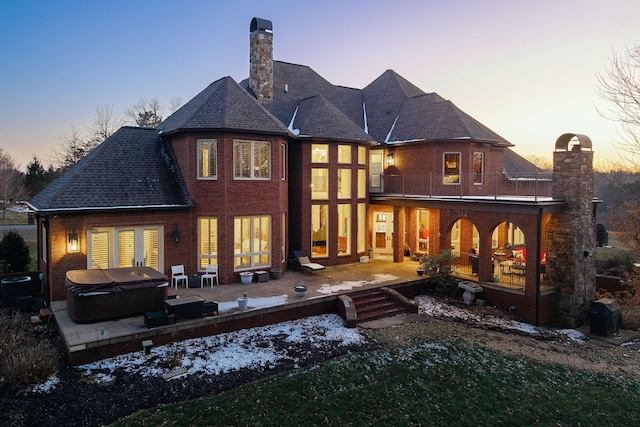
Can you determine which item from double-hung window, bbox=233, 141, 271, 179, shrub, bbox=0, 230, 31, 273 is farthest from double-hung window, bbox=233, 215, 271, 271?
shrub, bbox=0, 230, 31, 273

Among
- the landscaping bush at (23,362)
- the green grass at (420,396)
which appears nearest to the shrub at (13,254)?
the landscaping bush at (23,362)

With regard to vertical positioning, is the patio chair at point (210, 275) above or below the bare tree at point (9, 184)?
below

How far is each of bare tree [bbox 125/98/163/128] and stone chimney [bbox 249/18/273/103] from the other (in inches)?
949

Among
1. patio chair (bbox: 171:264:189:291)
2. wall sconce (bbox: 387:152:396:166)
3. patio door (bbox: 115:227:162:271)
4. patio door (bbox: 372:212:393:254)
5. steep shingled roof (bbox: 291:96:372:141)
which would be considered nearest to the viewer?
patio door (bbox: 115:227:162:271)

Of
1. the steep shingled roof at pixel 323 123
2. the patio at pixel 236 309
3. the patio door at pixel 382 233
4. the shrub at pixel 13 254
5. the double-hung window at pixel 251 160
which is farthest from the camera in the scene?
the patio door at pixel 382 233

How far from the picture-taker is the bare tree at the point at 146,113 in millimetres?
39562

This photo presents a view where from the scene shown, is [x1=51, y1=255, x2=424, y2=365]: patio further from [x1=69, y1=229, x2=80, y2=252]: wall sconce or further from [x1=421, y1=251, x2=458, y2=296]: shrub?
[x1=69, y1=229, x2=80, y2=252]: wall sconce

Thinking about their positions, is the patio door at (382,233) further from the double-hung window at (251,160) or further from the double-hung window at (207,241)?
the double-hung window at (207,241)

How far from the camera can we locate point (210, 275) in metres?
14.1

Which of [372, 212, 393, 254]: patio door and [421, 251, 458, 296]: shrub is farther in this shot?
[372, 212, 393, 254]: patio door

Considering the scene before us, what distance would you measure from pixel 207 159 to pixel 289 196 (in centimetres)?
480

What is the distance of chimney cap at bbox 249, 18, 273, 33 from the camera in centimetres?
1912

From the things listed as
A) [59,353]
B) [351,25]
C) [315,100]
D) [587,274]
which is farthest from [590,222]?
[59,353]

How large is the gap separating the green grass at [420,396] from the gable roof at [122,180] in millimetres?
8314
